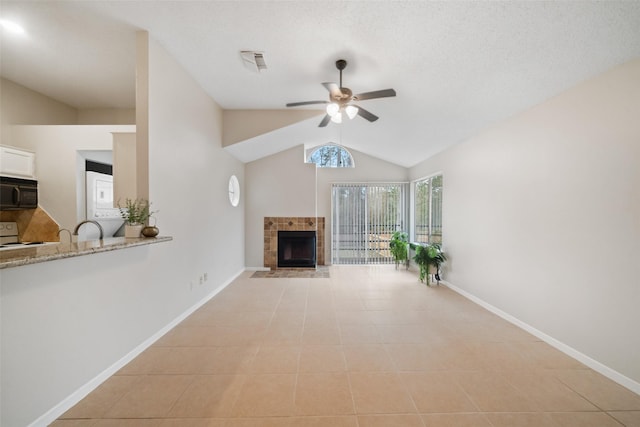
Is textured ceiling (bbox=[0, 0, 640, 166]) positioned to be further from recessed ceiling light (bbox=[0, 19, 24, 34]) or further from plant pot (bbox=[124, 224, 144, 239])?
plant pot (bbox=[124, 224, 144, 239])

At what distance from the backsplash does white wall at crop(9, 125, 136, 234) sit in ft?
0.26

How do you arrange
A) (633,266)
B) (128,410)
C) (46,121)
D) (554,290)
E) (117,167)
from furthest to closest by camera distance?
(46,121) → (117,167) → (554,290) → (633,266) → (128,410)

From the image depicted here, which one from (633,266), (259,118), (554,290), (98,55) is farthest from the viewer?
(259,118)

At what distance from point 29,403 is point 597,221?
4.09 meters

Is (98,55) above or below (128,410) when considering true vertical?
above

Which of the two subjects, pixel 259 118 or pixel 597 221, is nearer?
pixel 597 221

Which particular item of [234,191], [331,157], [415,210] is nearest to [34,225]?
[234,191]

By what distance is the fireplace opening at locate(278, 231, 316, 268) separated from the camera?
242 inches

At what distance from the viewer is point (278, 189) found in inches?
240

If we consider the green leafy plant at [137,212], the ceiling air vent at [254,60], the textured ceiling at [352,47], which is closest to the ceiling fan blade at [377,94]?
the textured ceiling at [352,47]

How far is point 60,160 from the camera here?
3199mm

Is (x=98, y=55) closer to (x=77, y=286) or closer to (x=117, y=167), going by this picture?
(x=117, y=167)

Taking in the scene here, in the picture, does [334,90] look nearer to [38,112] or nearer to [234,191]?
[234,191]

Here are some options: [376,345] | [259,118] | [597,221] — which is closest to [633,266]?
[597,221]
